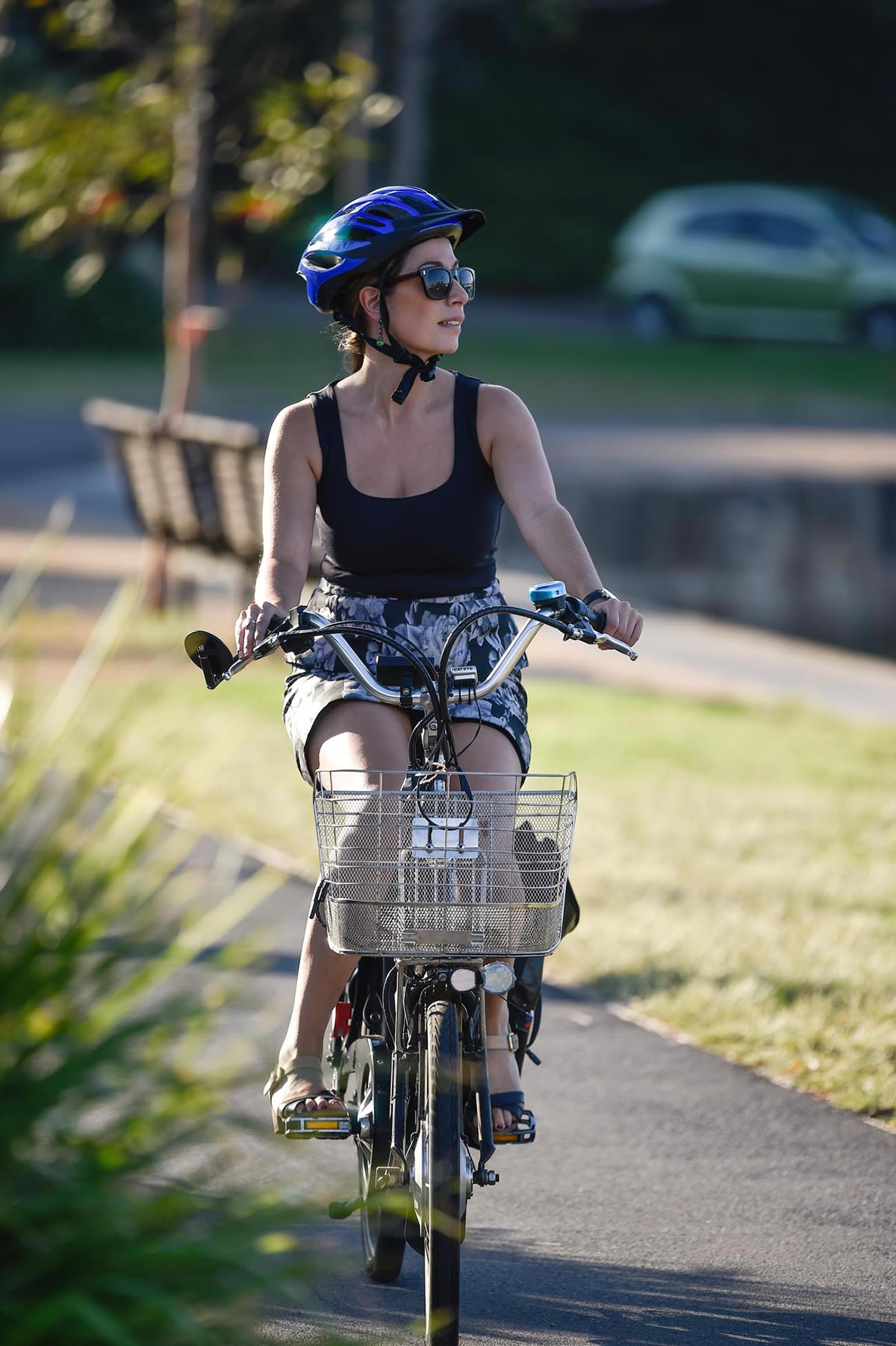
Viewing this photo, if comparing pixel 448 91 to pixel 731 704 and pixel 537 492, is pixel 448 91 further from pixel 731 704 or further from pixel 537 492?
pixel 537 492

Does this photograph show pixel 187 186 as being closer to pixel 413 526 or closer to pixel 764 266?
pixel 413 526

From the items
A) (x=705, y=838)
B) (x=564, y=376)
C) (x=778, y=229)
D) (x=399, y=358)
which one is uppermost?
(x=778, y=229)

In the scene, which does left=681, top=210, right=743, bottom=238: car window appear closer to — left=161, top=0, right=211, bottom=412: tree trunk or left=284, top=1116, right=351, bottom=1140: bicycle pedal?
left=161, top=0, right=211, bottom=412: tree trunk

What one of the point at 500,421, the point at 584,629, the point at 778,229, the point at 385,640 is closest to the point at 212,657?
the point at 385,640

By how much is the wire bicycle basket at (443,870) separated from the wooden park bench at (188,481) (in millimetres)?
7058

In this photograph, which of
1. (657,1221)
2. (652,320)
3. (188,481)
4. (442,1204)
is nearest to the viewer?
(442,1204)

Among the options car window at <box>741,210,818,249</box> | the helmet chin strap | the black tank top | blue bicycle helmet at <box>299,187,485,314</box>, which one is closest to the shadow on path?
the black tank top

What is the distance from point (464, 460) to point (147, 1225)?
2101 millimetres

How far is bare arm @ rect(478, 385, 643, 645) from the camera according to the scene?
3.87m

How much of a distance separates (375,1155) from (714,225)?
27796 mm

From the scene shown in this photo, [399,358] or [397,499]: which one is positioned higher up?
[399,358]

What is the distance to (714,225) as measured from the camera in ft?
98.6

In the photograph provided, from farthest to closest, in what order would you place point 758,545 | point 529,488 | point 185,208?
point 758,545 < point 185,208 < point 529,488

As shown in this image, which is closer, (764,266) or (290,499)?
(290,499)
